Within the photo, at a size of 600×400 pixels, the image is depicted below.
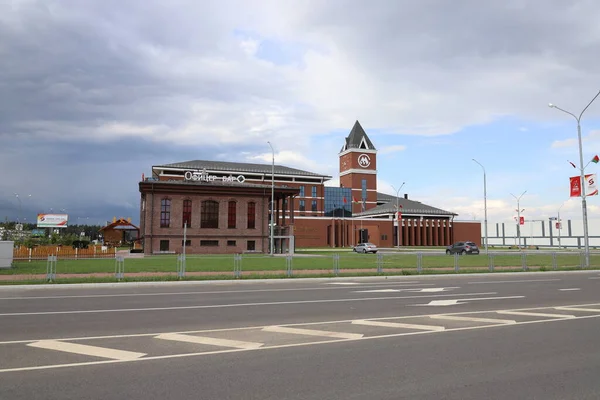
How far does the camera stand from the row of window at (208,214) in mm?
54188

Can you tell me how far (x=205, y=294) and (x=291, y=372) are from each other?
35.5 ft

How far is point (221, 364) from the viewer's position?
6.63 metres

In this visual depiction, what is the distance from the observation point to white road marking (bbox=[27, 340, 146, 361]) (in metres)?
7.07

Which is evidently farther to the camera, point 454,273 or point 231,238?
point 231,238

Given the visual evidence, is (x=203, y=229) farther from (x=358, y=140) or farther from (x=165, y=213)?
(x=358, y=140)

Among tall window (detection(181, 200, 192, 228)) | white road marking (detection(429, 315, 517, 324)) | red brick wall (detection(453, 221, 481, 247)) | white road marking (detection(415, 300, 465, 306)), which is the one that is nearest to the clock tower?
red brick wall (detection(453, 221, 481, 247))

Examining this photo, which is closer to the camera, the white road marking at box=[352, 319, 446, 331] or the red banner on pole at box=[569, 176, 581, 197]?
the white road marking at box=[352, 319, 446, 331]

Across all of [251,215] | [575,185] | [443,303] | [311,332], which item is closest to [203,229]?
[251,215]

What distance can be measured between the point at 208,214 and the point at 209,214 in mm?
114

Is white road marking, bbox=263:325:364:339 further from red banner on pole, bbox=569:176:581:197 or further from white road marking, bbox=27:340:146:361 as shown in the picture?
red banner on pole, bbox=569:176:581:197

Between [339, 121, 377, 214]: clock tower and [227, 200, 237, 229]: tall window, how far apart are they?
57227 mm

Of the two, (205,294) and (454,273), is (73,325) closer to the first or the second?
(205,294)

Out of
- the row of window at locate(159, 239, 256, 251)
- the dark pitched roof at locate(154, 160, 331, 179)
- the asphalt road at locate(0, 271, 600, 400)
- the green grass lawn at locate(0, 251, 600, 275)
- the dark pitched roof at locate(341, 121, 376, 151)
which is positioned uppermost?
the dark pitched roof at locate(341, 121, 376, 151)

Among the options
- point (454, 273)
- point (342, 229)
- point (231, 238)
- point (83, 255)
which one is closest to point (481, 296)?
point (454, 273)
